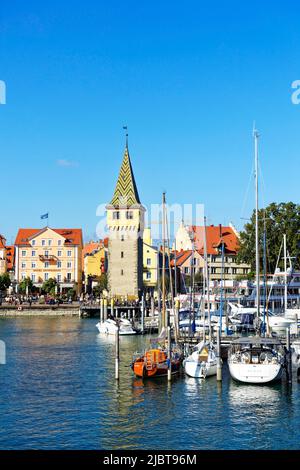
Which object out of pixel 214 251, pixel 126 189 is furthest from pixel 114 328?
pixel 214 251

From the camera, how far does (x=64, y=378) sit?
35.8 metres

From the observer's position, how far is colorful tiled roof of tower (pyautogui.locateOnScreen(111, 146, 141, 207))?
9238cm

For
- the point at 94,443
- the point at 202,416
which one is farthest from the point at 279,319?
the point at 94,443

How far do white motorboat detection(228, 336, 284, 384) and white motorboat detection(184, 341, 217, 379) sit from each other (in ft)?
4.18

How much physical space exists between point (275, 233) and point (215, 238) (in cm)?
2264

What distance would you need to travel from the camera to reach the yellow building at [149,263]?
329ft

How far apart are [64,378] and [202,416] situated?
1117 cm

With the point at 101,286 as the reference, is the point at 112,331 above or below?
below

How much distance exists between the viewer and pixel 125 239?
Answer: 303 ft

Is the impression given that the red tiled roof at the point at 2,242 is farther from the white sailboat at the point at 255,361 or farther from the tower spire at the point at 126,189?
the white sailboat at the point at 255,361

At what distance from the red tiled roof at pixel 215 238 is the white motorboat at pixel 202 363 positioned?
6603 cm

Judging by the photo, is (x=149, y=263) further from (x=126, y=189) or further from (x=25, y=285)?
(x=25, y=285)

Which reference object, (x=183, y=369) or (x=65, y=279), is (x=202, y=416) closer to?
(x=183, y=369)

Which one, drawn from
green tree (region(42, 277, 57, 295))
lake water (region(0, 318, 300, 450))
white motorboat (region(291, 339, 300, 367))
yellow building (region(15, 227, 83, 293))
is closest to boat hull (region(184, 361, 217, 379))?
lake water (region(0, 318, 300, 450))
